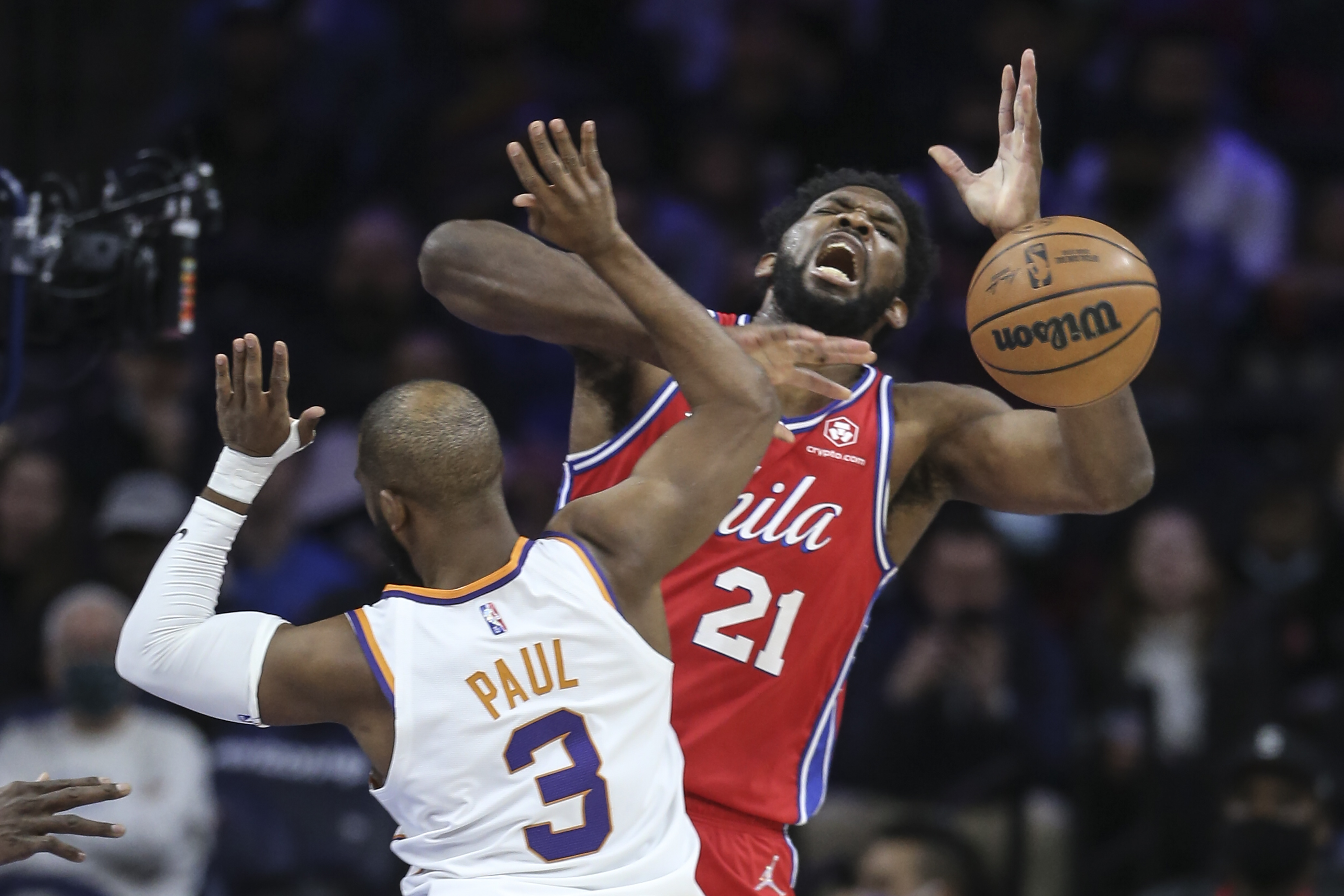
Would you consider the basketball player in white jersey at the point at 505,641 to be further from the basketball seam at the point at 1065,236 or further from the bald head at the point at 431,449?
the basketball seam at the point at 1065,236

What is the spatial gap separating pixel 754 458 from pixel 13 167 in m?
3.94

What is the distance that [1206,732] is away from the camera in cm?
721

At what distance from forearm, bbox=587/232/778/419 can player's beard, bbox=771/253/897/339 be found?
952mm

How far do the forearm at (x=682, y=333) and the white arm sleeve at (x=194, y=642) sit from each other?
1.02 metres

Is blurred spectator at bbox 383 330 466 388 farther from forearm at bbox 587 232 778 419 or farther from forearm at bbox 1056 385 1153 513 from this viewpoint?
forearm at bbox 587 232 778 419

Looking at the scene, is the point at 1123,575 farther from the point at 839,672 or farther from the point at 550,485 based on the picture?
the point at 839,672

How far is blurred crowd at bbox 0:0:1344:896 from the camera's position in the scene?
272 inches

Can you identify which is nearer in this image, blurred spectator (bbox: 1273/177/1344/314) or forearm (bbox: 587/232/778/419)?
forearm (bbox: 587/232/778/419)

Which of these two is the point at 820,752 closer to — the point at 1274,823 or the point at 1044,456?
the point at 1044,456

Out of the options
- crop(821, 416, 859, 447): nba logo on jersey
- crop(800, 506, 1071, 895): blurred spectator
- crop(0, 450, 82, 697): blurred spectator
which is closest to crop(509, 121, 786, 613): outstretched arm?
crop(821, 416, 859, 447): nba logo on jersey

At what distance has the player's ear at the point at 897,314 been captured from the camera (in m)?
4.90

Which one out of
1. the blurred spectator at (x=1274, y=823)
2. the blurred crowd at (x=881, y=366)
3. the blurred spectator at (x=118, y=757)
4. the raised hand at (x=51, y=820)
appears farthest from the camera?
the blurred crowd at (x=881, y=366)

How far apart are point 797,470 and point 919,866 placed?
7.78 feet

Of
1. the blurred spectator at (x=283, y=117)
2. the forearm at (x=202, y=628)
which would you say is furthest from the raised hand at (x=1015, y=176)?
the blurred spectator at (x=283, y=117)
